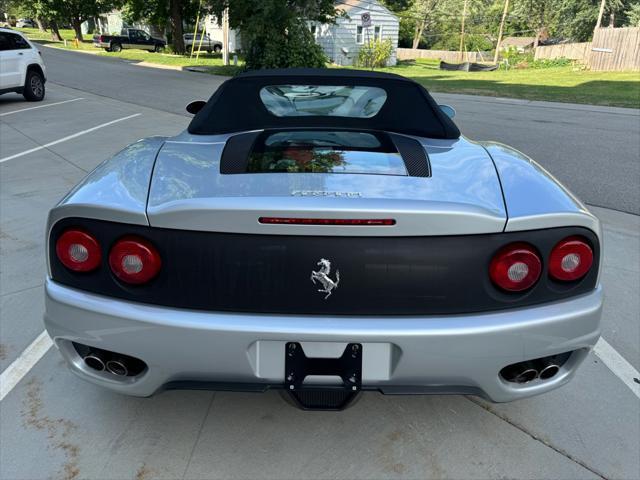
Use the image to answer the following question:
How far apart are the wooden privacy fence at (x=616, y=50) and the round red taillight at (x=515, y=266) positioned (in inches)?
1154

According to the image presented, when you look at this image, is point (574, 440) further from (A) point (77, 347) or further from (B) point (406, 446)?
(A) point (77, 347)

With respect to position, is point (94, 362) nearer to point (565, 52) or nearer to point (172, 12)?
point (172, 12)

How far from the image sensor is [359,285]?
1790 mm

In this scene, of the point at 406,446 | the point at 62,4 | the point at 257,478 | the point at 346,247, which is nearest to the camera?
the point at 346,247

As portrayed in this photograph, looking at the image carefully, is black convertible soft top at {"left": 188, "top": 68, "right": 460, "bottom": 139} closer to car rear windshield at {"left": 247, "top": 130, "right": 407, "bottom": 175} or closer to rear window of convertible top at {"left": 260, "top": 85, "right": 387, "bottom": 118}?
rear window of convertible top at {"left": 260, "top": 85, "right": 387, "bottom": 118}

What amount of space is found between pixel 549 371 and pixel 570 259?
0.43 metres

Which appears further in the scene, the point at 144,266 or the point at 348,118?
the point at 348,118

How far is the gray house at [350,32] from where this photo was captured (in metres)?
34.5

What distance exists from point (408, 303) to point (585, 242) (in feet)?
2.20

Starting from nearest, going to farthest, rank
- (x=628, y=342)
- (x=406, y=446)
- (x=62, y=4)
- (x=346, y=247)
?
(x=346, y=247) < (x=406, y=446) < (x=628, y=342) < (x=62, y=4)

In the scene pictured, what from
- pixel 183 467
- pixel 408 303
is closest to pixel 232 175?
pixel 408 303

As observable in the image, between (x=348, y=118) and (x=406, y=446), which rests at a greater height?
(x=348, y=118)

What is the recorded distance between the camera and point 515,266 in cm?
183

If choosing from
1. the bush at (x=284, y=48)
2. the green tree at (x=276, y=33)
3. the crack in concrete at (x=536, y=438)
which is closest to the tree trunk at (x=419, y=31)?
the green tree at (x=276, y=33)
